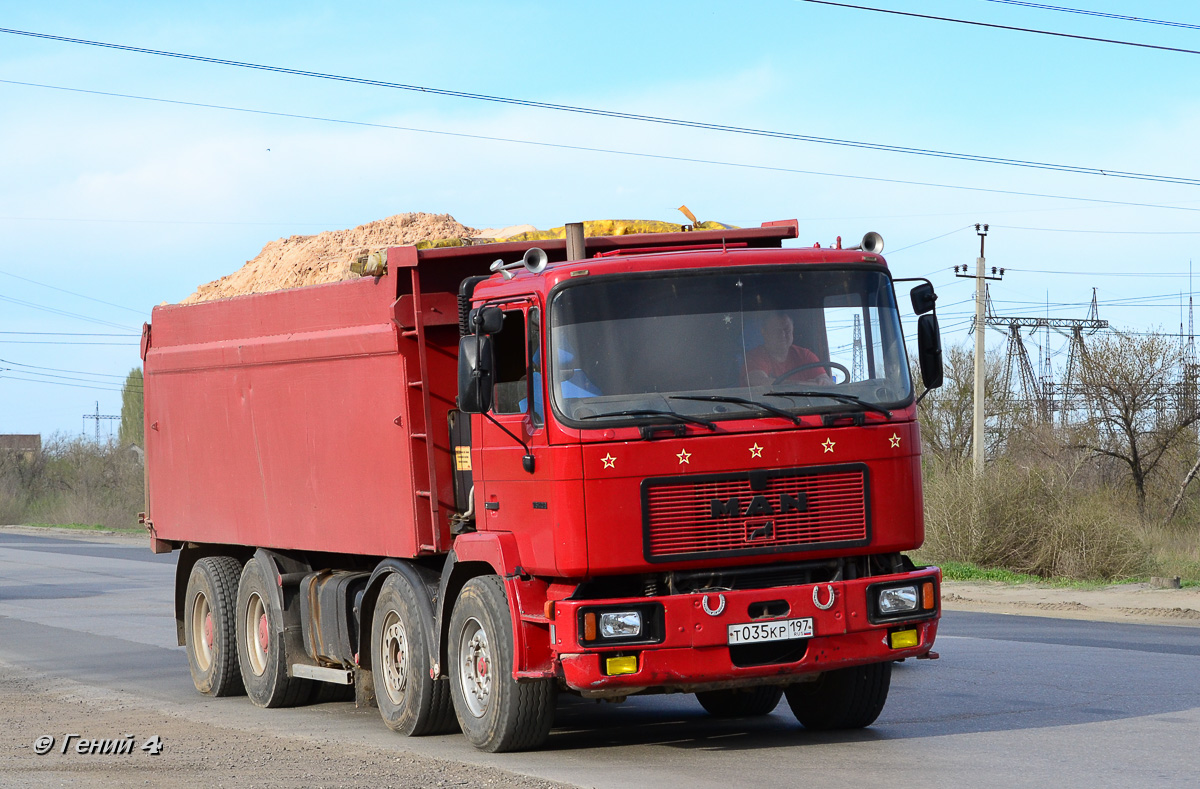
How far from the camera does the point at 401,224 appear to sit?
12094mm

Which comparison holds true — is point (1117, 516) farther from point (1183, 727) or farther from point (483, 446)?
point (483, 446)

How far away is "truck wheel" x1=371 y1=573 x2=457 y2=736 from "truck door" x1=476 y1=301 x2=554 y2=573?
101 centimetres

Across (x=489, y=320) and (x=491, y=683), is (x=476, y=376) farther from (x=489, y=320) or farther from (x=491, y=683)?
(x=491, y=683)

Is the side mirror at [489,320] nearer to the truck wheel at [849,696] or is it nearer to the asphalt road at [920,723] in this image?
the asphalt road at [920,723]

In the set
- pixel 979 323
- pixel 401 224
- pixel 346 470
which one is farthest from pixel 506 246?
pixel 979 323

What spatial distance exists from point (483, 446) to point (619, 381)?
1.22 meters

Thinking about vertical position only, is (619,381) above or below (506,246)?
below

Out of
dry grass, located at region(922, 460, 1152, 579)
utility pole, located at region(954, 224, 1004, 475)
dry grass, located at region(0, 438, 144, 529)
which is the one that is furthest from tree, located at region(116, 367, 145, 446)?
dry grass, located at region(922, 460, 1152, 579)

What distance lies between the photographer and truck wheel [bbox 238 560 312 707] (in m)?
11.5

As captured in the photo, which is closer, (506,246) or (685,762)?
(685,762)

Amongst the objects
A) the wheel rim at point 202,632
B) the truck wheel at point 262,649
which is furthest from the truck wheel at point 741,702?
the wheel rim at point 202,632

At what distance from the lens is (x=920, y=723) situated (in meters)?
9.43

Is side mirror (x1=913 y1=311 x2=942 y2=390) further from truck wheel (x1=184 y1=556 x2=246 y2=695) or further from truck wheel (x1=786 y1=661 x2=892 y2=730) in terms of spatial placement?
truck wheel (x1=184 y1=556 x2=246 y2=695)

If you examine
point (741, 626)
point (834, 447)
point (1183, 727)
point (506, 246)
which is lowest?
point (1183, 727)
